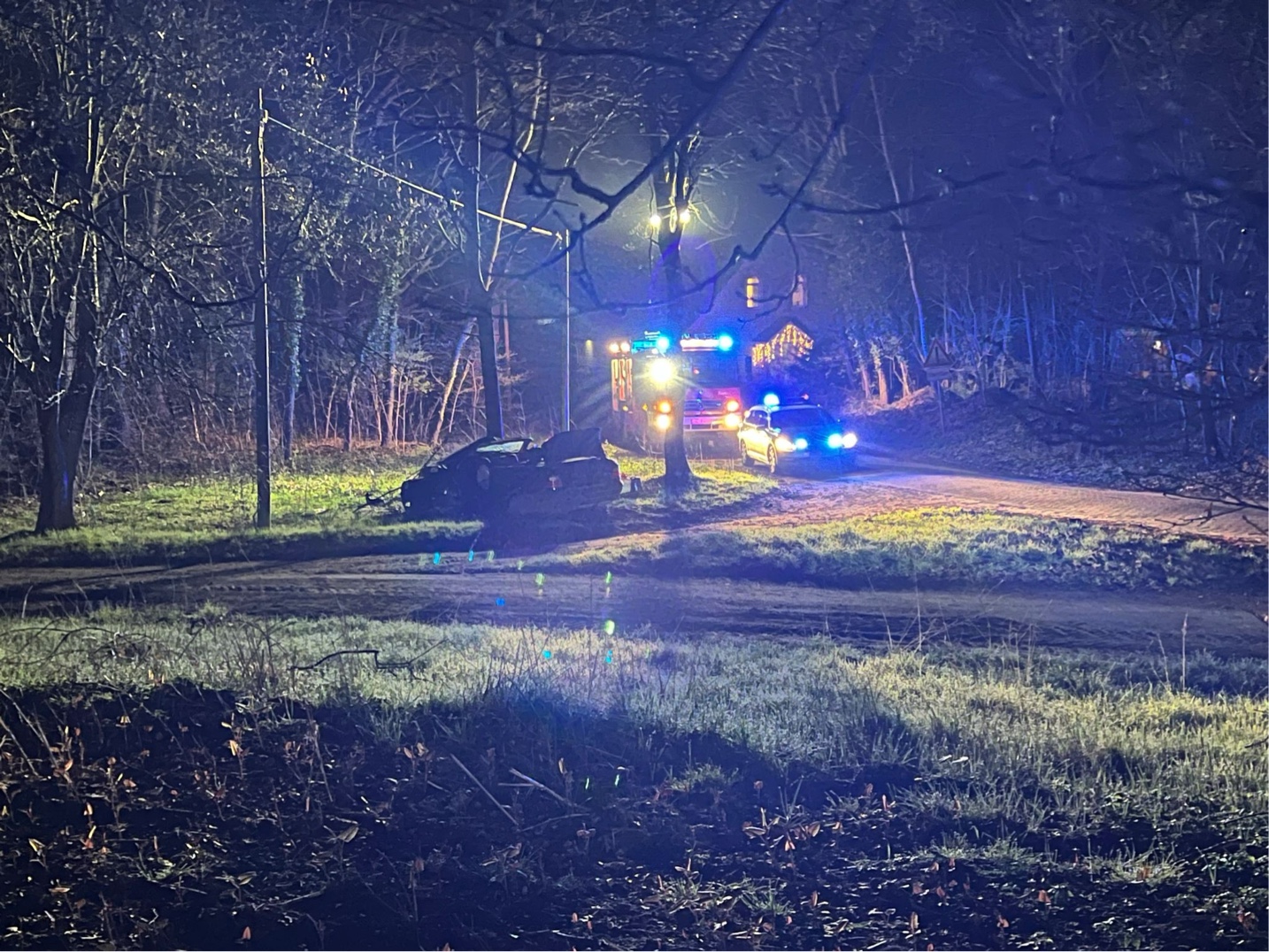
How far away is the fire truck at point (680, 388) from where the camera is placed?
7859 millimetres

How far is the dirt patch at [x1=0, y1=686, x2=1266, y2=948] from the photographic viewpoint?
9.62 ft

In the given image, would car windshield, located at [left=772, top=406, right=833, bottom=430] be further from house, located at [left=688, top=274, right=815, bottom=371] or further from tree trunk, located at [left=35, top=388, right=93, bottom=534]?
tree trunk, located at [left=35, top=388, right=93, bottom=534]

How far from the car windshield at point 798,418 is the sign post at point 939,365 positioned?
1206 millimetres

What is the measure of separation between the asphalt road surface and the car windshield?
0.77 metres

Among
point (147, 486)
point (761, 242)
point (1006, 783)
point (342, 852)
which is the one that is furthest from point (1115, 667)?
point (147, 486)

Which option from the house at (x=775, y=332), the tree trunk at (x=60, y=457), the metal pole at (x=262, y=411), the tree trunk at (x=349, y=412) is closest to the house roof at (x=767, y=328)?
the house at (x=775, y=332)

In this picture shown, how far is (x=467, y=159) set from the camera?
23.1ft

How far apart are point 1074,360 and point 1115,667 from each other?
8.36 feet

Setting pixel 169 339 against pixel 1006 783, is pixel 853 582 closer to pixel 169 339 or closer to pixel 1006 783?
pixel 1006 783

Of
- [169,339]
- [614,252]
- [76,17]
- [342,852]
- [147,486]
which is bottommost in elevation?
[342,852]

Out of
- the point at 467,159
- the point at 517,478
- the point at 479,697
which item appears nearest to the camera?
the point at 479,697

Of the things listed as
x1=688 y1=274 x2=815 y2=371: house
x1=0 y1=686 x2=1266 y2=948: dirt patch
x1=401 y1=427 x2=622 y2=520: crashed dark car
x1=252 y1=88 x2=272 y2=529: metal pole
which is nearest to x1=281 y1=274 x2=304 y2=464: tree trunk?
x1=252 y1=88 x2=272 y2=529: metal pole

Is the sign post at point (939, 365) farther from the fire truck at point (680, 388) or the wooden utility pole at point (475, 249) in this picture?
the wooden utility pole at point (475, 249)

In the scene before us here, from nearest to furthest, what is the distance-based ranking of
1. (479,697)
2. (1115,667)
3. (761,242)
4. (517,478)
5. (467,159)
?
(761,242), (479,697), (1115,667), (467,159), (517,478)
